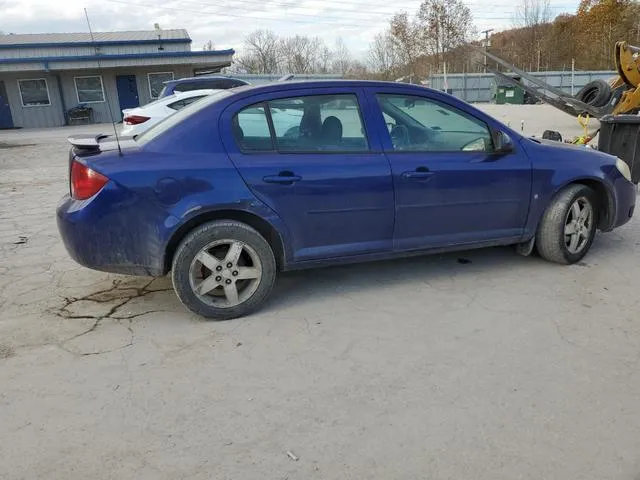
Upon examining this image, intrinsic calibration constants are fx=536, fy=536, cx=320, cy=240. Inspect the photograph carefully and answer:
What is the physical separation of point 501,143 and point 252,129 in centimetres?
205

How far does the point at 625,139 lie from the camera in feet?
24.3

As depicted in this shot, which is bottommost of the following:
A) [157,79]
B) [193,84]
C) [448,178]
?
[448,178]

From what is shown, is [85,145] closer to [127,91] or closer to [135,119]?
[135,119]

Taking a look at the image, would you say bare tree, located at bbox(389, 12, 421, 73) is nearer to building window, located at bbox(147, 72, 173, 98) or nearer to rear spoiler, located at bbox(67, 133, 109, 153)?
building window, located at bbox(147, 72, 173, 98)

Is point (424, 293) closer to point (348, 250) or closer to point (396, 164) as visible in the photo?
point (348, 250)

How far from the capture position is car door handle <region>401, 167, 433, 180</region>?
4.10 metres

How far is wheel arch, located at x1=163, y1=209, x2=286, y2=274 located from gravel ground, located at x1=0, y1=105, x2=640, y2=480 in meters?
0.48

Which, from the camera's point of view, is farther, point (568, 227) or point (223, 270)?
point (568, 227)

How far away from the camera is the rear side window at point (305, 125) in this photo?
12.7ft

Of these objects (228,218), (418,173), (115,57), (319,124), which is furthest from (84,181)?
(115,57)

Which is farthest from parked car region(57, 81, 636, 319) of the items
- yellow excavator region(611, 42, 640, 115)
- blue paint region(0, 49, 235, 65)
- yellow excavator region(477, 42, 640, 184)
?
blue paint region(0, 49, 235, 65)

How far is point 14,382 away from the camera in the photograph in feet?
10.3

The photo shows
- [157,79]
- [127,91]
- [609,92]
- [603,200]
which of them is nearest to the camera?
[603,200]

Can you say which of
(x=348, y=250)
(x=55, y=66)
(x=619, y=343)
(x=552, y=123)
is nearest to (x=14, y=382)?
(x=348, y=250)
